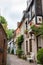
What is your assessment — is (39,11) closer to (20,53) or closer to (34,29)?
(34,29)

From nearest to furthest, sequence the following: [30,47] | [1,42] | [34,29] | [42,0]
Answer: [1,42] → [34,29] → [42,0] → [30,47]

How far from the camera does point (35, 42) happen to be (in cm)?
2647

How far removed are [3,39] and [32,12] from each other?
13.7 m

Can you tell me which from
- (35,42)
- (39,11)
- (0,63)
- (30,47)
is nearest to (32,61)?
(35,42)

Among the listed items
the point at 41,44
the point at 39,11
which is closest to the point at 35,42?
the point at 41,44

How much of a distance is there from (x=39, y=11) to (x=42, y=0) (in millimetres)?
1425

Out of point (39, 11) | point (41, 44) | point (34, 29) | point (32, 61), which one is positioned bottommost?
point (32, 61)

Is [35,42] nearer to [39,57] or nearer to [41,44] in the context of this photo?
[41,44]

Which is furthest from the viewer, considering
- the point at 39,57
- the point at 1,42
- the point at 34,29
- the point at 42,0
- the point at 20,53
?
the point at 20,53

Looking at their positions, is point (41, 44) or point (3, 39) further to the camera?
point (41, 44)

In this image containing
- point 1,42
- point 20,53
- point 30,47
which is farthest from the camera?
point 20,53

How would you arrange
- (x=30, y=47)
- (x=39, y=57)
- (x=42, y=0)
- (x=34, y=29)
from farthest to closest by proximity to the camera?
(x=30, y=47) < (x=42, y=0) < (x=34, y=29) < (x=39, y=57)

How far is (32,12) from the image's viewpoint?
89.5 feet

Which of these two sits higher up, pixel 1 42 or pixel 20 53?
pixel 1 42
